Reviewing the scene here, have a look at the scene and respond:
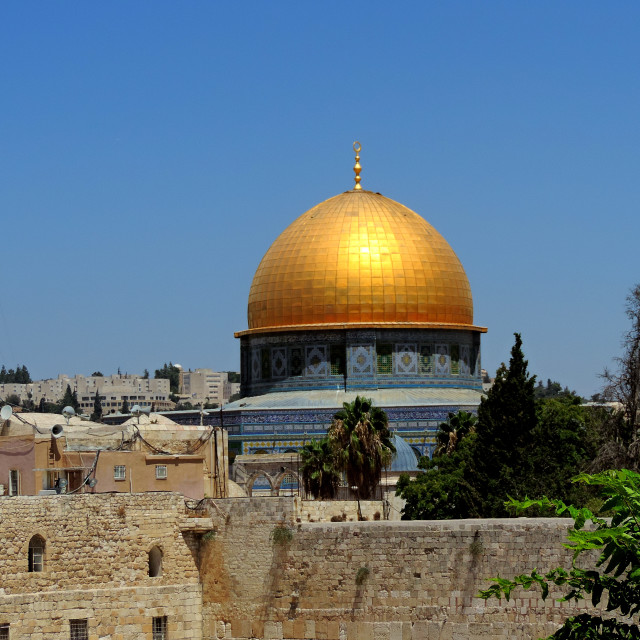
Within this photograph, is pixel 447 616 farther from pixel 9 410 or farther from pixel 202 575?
pixel 9 410

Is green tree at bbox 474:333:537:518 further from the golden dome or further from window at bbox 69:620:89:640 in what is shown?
the golden dome

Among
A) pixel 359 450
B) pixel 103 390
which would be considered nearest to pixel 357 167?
pixel 359 450

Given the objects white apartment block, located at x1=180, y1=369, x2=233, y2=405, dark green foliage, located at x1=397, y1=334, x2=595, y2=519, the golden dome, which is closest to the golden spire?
the golden dome

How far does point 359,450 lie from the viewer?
101 feet

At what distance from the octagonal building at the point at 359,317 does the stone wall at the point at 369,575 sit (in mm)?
21298

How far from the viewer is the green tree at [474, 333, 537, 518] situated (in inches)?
1070

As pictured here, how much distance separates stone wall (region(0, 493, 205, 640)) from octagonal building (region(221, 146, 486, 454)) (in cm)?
2123

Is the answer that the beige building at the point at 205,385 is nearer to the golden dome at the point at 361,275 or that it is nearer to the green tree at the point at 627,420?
the golden dome at the point at 361,275

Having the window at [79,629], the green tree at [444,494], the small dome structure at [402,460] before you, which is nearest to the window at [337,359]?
the small dome structure at [402,460]

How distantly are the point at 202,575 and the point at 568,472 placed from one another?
295 inches

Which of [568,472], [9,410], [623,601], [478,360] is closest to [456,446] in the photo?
[568,472]

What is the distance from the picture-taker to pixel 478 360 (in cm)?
4903

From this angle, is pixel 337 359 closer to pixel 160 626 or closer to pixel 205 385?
pixel 160 626

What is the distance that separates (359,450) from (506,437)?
10.9 feet
